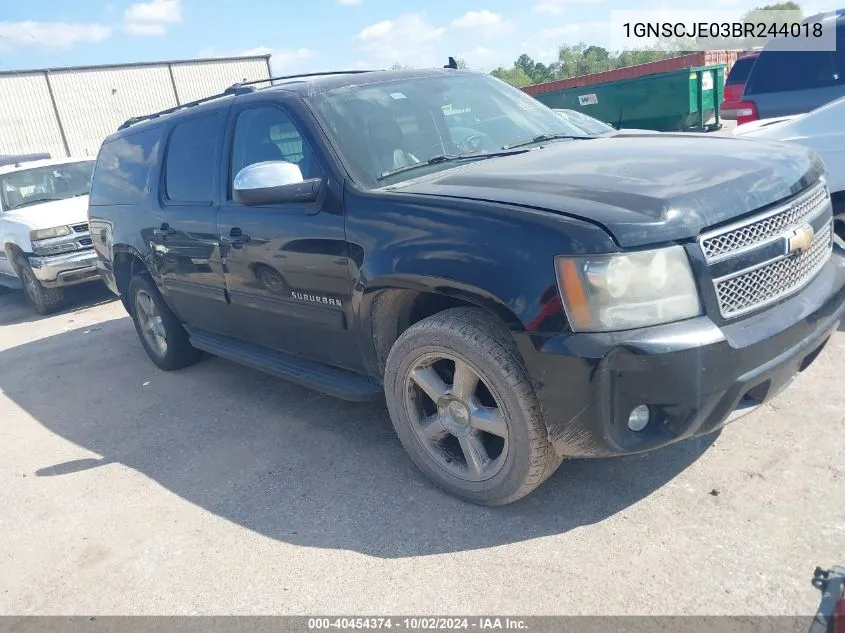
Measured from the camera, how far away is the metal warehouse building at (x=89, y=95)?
2652 centimetres

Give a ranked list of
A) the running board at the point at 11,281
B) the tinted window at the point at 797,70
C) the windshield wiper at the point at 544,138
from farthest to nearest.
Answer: the running board at the point at 11,281, the tinted window at the point at 797,70, the windshield wiper at the point at 544,138

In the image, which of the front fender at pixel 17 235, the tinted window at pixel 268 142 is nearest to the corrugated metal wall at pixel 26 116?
the front fender at pixel 17 235

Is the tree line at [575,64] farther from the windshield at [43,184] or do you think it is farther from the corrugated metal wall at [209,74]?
the windshield at [43,184]

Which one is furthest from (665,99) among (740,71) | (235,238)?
(235,238)

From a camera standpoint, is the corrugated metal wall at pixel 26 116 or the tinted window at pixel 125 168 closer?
the tinted window at pixel 125 168

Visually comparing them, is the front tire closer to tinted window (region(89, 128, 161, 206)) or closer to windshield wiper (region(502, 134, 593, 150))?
windshield wiper (region(502, 134, 593, 150))

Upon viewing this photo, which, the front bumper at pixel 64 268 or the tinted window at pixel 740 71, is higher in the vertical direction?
the tinted window at pixel 740 71

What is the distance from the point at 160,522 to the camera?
3.42m

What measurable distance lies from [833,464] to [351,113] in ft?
9.30

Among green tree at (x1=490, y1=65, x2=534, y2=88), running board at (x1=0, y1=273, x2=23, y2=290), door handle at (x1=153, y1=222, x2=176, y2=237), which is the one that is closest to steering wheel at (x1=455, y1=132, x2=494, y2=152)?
door handle at (x1=153, y1=222, x2=176, y2=237)

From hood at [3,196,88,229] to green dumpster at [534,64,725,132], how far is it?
34.5ft

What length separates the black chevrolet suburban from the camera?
2486mm

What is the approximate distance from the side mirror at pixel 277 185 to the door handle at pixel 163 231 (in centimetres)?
153

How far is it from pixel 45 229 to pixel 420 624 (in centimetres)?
810
